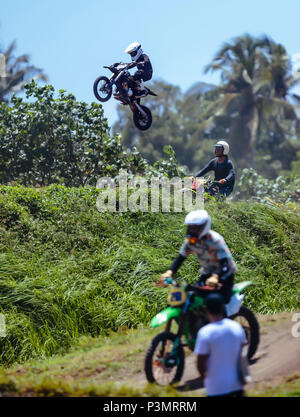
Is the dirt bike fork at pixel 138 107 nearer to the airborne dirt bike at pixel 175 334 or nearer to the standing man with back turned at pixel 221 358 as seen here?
the airborne dirt bike at pixel 175 334

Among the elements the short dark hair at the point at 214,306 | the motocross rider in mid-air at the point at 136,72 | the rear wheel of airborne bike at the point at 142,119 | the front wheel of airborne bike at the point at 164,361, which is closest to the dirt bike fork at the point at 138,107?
the rear wheel of airborne bike at the point at 142,119

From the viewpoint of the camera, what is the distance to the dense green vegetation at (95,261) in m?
10.5

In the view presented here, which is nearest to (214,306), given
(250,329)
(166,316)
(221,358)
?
(221,358)

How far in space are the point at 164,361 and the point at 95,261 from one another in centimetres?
550

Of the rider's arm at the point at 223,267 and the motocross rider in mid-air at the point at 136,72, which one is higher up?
the motocross rider in mid-air at the point at 136,72

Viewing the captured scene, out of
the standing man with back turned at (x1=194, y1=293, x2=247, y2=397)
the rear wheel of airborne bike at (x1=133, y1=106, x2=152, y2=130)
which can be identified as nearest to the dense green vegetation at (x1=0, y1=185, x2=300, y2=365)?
the rear wheel of airborne bike at (x1=133, y1=106, x2=152, y2=130)

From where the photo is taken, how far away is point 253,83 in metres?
44.4

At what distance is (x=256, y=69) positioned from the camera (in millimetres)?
44625

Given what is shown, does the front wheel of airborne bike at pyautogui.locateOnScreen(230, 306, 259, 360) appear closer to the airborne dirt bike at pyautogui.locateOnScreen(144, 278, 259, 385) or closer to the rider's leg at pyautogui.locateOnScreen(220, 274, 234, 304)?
the rider's leg at pyautogui.locateOnScreen(220, 274, 234, 304)

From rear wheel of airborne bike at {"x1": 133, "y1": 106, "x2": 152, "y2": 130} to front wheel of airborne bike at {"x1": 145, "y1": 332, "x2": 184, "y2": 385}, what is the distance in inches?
283

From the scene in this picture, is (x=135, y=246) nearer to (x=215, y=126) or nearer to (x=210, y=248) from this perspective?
(x=210, y=248)

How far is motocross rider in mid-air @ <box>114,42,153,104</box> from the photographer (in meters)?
12.1

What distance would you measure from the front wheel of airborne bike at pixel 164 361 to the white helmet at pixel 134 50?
23.8ft
